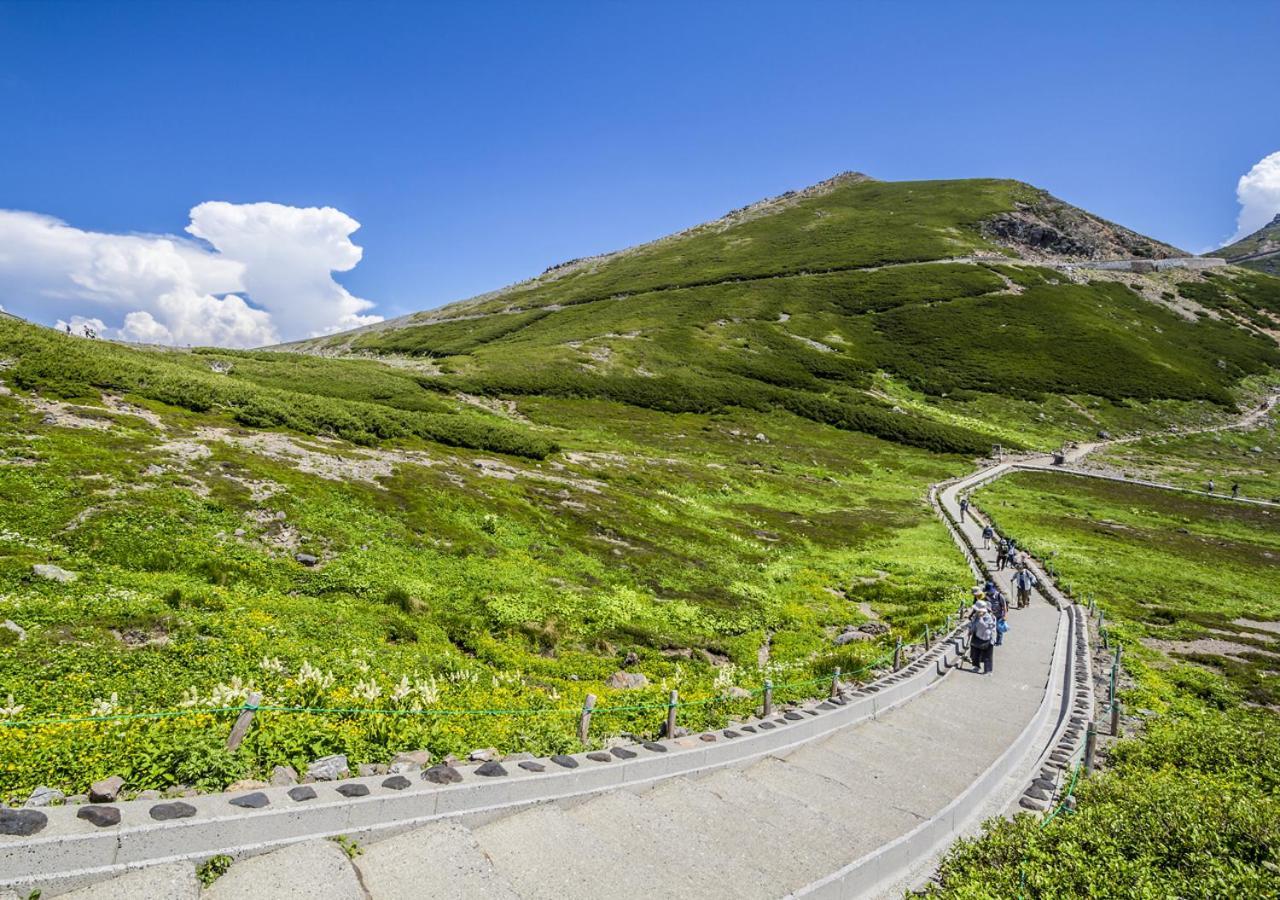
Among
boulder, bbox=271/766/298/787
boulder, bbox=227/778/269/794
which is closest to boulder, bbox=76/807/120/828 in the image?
boulder, bbox=227/778/269/794

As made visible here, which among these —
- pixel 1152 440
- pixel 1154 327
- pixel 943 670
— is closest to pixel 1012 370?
pixel 1152 440

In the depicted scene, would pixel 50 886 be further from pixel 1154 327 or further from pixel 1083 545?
pixel 1154 327

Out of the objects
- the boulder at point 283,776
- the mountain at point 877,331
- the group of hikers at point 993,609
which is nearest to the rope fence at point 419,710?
the boulder at point 283,776

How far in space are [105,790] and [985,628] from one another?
75.3 feet

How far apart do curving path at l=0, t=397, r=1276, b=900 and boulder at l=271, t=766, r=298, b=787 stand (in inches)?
36.8

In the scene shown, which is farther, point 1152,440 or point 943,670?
point 1152,440

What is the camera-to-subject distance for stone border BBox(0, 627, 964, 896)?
6254mm

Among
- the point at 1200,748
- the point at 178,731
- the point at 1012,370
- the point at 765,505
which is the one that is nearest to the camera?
the point at 178,731

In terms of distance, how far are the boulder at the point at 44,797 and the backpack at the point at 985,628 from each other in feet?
76.6

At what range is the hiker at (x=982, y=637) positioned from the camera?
2084cm

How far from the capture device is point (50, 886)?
6082 millimetres

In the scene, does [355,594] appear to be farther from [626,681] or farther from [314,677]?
[626,681]

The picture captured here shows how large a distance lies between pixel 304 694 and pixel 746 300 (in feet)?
488

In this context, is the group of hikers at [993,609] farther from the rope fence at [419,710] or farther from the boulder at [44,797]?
the boulder at [44,797]
